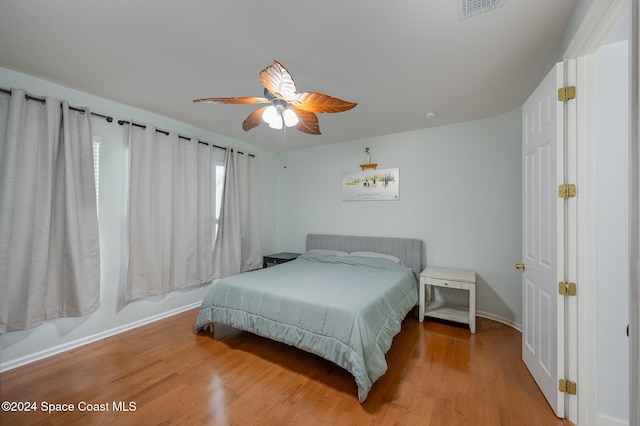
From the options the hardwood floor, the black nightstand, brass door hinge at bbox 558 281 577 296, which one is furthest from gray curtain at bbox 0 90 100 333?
brass door hinge at bbox 558 281 577 296

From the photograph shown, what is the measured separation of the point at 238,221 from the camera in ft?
13.2

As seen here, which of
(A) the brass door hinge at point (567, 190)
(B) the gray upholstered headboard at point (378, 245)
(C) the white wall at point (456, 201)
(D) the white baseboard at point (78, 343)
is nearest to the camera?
(A) the brass door hinge at point (567, 190)

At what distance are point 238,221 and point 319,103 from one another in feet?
8.84

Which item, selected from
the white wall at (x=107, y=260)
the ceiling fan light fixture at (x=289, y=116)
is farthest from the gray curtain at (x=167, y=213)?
the ceiling fan light fixture at (x=289, y=116)

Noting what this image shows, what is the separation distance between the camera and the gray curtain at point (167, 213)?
2914 millimetres

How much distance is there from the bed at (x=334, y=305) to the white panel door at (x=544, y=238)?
1045 mm

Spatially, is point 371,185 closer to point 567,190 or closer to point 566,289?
point 567,190

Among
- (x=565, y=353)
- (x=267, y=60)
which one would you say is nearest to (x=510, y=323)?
(x=565, y=353)

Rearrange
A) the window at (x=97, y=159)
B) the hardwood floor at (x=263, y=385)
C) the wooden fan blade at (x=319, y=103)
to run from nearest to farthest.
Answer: the hardwood floor at (x=263, y=385) → the wooden fan blade at (x=319, y=103) → the window at (x=97, y=159)

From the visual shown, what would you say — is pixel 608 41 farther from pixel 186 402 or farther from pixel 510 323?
pixel 186 402

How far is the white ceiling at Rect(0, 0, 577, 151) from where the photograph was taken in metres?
1.52

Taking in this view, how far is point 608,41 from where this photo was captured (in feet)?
5.01

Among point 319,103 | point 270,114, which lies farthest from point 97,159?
point 319,103

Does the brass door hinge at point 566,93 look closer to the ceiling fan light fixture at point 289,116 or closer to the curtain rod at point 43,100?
the ceiling fan light fixture at point 289,116
